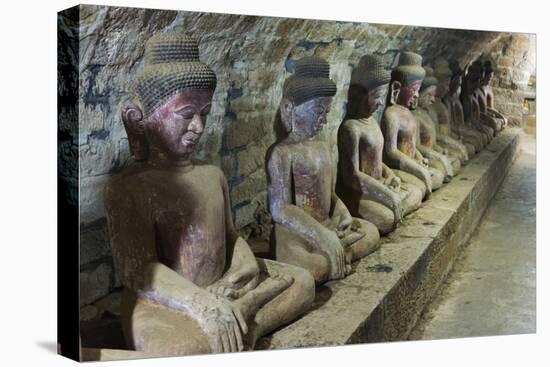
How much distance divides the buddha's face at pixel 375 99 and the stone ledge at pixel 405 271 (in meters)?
0.78

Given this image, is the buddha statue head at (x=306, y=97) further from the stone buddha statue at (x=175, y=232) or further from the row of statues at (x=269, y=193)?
the stone buddha statue at (x=175, y=232)

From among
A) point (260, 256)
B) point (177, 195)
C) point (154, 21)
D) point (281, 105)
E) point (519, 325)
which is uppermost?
point (154, 21)

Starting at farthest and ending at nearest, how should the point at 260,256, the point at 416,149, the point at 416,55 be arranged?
the point at 416,149
the point at 416,55
the point at 260,256

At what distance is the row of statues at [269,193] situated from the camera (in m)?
4.81

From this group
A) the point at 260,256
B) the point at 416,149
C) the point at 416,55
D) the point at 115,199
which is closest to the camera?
the point at 115,199

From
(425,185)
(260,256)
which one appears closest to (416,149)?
(425,185)

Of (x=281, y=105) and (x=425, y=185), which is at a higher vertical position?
(x=281, y=105)

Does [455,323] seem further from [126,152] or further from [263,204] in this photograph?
[126,152]

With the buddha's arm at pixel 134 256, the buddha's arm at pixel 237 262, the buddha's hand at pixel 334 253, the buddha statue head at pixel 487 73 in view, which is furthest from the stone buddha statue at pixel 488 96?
the buddha's arm at pixel 134 256

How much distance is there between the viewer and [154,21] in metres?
4.88

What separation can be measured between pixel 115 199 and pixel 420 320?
2.38 m

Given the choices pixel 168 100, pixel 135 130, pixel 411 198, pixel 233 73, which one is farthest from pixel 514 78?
pixel 135 130

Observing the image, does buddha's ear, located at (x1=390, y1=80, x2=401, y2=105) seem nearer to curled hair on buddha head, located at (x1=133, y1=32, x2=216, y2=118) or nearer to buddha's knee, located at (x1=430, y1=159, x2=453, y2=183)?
buddha's knee, located at (x1=430, y1=159, x2=453, y2=183)

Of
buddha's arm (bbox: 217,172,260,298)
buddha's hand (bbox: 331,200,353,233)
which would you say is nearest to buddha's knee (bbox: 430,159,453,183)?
buddha's hand (bbox: 331,200,353,233)
